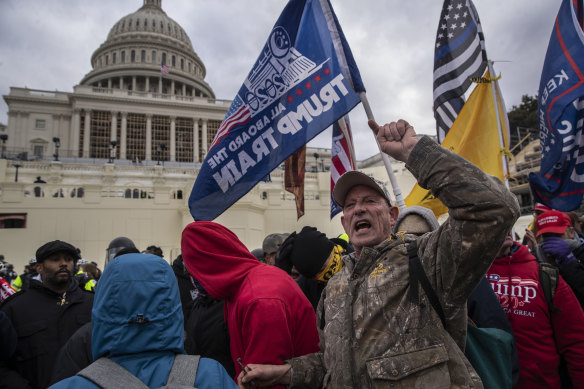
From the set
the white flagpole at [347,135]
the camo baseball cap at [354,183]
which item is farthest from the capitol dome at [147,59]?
the camo baseball cap at [354,183]

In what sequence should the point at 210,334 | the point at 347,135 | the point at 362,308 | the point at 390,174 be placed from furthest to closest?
the point at 347,135
the point at 390,174
the point at 210,334
the point at 362,308

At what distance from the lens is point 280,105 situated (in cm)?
364

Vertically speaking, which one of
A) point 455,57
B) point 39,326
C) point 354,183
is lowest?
point 39,326

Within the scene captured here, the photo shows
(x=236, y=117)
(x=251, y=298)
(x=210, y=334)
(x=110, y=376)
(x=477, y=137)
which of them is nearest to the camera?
(x=110, y=376)

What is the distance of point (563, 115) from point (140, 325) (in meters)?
4.75

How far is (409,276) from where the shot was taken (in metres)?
1.54

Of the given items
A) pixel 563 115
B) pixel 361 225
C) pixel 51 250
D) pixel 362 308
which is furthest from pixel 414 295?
pixel 563 115

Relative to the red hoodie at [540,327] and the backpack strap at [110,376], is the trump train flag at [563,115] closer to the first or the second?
the red hoodie at [540,327]

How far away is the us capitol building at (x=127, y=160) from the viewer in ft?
72.3

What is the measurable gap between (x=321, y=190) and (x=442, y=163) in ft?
91.9

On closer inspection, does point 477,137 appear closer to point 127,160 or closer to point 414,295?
point 414,295

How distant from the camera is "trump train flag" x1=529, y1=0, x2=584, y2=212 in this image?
4.18 metres

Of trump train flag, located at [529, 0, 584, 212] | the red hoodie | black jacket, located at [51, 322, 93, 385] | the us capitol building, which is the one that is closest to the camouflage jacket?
black jacket, located at [51, 322, 93, 385]

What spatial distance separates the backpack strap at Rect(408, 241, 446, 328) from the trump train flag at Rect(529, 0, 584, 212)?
3.67 metres
